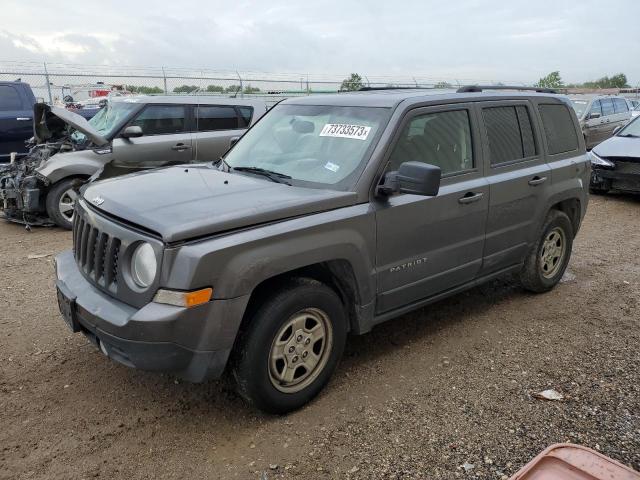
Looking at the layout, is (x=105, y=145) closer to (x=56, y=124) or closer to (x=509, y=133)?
(x=56, y=124)

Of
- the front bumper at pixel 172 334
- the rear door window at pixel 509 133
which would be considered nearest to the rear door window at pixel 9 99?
the front bumper at pixel 172 334

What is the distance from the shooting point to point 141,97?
26.6 ft

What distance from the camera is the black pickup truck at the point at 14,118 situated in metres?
10.1

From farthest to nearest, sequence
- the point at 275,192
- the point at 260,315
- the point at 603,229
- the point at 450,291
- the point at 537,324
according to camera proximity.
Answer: the point at 603,229 < the point at 537,324 < the point at 450,291 < the point at 275,192 < the point at 260,315

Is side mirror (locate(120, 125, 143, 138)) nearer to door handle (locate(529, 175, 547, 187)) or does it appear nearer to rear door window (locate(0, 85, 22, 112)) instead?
rear door window (locate(0, 85, 22, 112))

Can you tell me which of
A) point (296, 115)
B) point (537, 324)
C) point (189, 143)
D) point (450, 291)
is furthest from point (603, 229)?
point (189, 143)

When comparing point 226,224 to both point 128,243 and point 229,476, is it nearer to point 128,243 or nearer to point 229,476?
point 128,243

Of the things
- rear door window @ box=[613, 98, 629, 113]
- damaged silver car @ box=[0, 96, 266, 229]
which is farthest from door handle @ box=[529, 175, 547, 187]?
rear door window @ box=[613, 98, 629, 113]

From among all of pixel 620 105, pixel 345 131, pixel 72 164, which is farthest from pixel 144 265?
pixel 620 105

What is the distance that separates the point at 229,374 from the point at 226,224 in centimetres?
89

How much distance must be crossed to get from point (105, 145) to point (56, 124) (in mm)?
879

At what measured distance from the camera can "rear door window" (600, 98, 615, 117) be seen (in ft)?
48.7

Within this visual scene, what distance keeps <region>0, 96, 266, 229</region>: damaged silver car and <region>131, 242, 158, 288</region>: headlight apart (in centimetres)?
465

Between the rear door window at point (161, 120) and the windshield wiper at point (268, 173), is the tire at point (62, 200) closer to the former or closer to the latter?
the rear door window at point (161, 120)
